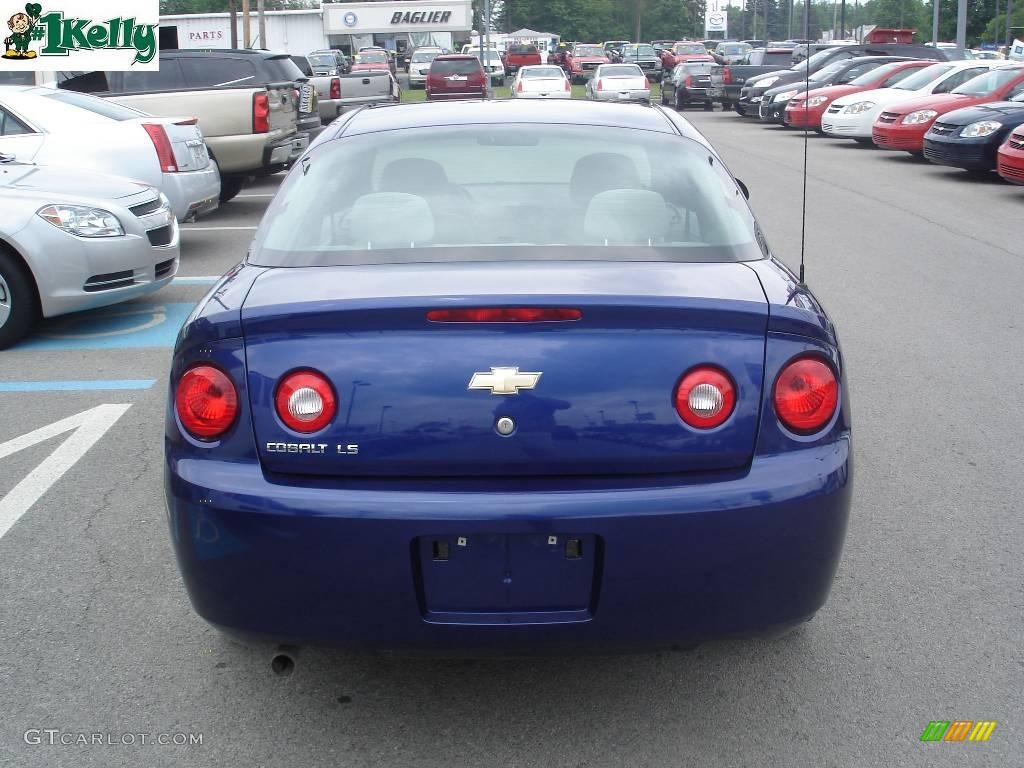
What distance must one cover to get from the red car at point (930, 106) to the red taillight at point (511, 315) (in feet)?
57.1

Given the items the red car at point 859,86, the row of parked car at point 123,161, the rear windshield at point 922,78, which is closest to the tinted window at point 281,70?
the row of parked car at point 123,161

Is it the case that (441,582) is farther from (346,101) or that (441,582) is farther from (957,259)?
(346,101)

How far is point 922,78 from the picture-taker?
22.4 meters

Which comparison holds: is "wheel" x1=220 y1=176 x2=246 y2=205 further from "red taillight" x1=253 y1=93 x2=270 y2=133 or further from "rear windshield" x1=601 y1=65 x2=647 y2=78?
"rear windshield" x1=601 y1=65 x2=647 y2=78

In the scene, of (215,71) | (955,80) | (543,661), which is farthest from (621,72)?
(543,661)

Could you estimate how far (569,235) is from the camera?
351 cm

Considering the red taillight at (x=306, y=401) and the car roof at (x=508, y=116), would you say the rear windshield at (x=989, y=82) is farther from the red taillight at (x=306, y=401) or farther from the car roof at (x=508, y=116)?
the red taillight at (x=306, y=401)

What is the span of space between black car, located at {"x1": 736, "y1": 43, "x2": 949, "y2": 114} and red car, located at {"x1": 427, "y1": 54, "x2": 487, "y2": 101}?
7760mm

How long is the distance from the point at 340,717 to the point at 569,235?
150 centimetres

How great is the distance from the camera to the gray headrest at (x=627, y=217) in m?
3.51

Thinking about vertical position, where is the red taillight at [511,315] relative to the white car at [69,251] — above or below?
above

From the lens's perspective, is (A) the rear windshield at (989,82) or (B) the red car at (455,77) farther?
(B) the red car at (455,77)

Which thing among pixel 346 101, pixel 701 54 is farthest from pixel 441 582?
pixel 701 54

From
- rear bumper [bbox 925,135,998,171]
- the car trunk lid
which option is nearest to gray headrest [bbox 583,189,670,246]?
the car trunk lid
